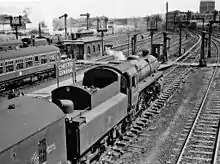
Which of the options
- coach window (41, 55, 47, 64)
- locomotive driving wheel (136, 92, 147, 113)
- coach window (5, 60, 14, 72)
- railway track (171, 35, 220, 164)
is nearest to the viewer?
railway track (171, 35, 220, 164)

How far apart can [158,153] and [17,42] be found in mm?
20718

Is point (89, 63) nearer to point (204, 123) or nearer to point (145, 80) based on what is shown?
point (145, 80)

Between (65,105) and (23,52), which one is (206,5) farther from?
(65,105)

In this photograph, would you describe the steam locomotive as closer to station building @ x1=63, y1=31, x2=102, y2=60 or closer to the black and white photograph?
the black and white photograph

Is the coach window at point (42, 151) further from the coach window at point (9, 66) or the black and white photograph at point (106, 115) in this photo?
the coach window at point (9, 66)

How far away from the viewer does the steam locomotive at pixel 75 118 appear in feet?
22.1

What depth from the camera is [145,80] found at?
18.7 metres

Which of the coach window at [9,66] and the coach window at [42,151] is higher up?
the coach window at [9,66]

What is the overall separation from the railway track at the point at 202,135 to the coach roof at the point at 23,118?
633 cm

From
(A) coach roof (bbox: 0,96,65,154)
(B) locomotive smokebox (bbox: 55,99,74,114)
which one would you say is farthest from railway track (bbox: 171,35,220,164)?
(A) coach roof (bbox: 0,96,65,154)

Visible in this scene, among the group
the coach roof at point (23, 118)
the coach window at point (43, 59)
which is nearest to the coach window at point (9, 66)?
the coach window at point (43, 59)

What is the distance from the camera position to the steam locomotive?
22.1ft

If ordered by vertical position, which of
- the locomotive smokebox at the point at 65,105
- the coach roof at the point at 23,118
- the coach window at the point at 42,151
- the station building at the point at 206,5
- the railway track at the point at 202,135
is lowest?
the railway track at the point at 202,135

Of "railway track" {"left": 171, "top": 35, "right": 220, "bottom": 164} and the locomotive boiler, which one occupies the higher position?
the locomotive boiler
